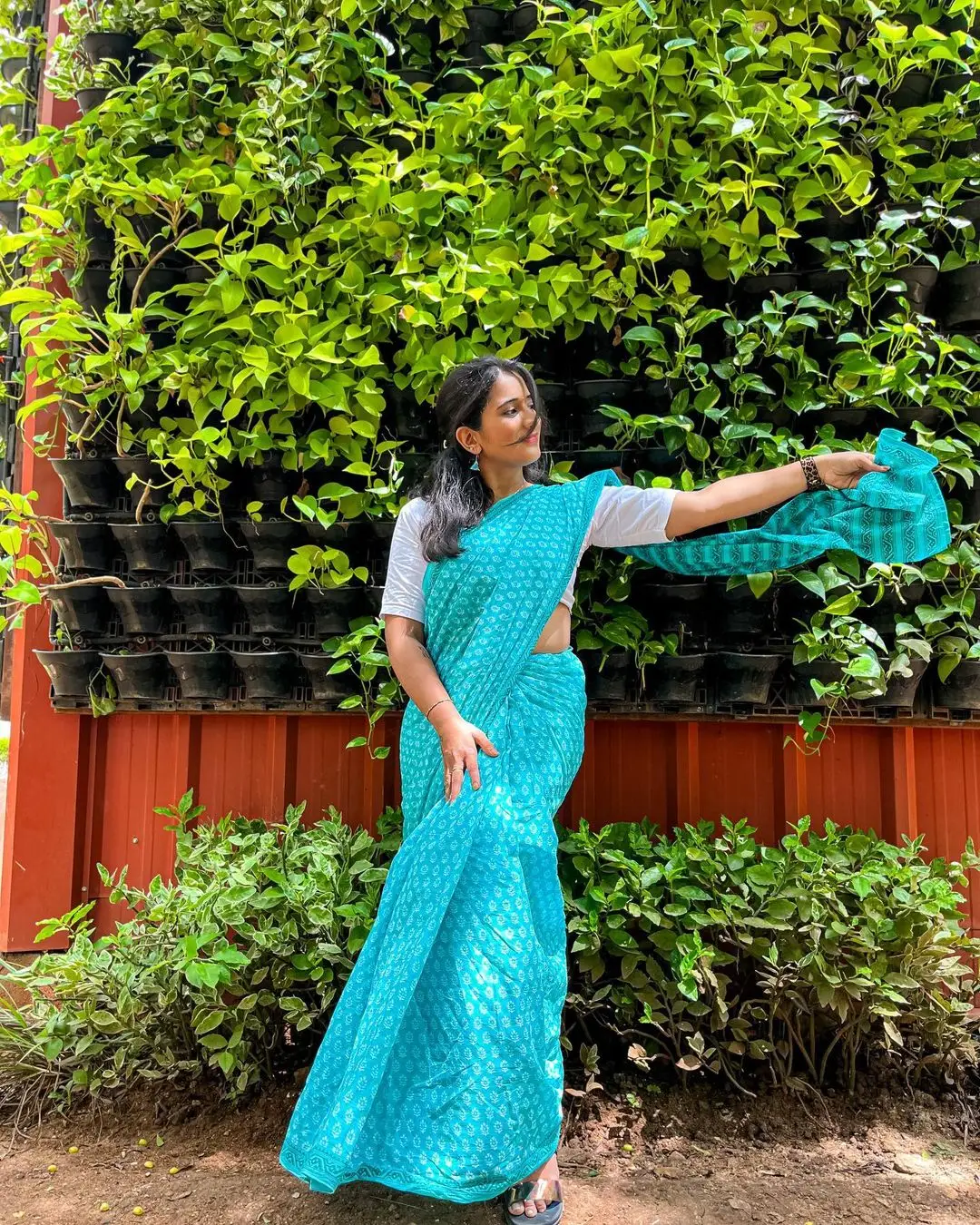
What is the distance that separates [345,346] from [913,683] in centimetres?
187

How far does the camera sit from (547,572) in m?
1.88

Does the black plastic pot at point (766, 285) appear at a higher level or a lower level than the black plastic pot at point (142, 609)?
higher

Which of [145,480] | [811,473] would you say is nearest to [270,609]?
[145,480]

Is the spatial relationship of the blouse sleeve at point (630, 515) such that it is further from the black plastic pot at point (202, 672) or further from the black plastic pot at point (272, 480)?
the black plastic pot at point (202, 672)

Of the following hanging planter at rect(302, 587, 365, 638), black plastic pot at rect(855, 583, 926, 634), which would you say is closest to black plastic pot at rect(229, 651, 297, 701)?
hanging planter at rect(302, 587, 365, 638)

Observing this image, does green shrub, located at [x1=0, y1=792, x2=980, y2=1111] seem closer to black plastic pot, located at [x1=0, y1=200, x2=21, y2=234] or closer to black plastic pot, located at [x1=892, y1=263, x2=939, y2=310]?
black plastic pot, located at [x1=892, y1=263, x2=939, y2=310]

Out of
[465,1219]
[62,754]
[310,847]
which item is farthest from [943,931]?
[62,754]

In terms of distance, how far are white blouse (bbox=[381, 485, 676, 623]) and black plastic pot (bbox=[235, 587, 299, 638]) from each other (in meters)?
0.69

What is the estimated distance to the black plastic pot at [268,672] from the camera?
256 cm

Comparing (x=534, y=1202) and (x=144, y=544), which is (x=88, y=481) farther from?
(x=534, y=1202)

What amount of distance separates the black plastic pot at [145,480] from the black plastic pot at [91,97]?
1.14 meters

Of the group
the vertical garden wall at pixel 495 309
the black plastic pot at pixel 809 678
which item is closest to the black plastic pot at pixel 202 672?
the vertical garden wall at pixel 495 309

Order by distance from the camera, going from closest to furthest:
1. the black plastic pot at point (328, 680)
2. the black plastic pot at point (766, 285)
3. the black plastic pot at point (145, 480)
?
the black plastic pot at point (766, 285) → the black plastic pot at point (328, 680) → the black plastic pot at point (145, 480)

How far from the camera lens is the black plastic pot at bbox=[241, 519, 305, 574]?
255cm
